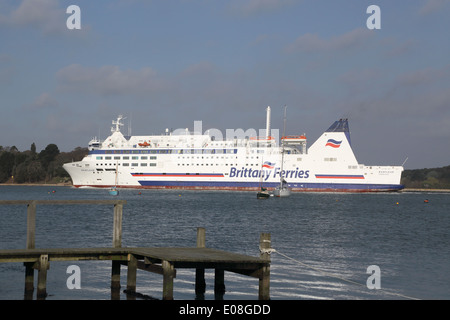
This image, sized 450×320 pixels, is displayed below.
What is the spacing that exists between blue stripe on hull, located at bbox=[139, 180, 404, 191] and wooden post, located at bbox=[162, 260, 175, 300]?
59.8 m

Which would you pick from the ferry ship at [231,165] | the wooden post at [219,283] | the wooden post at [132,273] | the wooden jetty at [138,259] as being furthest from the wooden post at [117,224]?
the ferry ship at [231,165]

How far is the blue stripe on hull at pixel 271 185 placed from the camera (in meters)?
69.0

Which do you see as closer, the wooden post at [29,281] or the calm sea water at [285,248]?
the wooden post at [29,281]

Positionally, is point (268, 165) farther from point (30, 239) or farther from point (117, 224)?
point (30, 239)

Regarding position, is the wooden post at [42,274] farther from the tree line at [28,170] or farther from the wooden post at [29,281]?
the tree line at [28,170]

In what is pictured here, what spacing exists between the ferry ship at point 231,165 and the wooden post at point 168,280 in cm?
5959

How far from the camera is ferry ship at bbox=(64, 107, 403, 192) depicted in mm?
69250

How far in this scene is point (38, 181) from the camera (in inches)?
5359

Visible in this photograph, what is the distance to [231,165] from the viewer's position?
238ft
